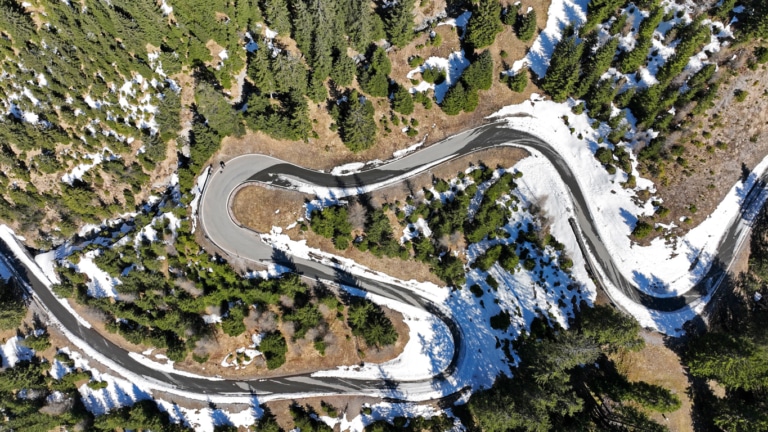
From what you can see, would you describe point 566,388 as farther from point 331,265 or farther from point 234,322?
point 234,322

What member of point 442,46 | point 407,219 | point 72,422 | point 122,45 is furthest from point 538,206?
point 72,422

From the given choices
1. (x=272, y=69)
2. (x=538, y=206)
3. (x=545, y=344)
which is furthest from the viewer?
(x=538, y=206)

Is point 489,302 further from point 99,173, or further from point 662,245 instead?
point 99,173

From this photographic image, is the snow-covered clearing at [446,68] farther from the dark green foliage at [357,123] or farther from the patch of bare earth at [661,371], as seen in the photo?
the patch of bare earth at [661,371]

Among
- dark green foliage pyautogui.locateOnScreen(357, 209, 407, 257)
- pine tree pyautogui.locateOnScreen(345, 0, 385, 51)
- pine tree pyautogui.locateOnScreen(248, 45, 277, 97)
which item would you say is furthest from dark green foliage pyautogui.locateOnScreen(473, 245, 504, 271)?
pine tree pyautogui.locateOnScreen(248, 45, 277, 97)

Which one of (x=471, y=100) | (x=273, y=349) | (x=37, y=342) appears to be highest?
(x=471, y=100)

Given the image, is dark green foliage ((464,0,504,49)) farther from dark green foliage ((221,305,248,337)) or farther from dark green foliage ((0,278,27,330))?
dark green foliage ((0,278,27,330))

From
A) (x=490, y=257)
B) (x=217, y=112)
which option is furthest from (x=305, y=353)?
(x=217, y=112)
